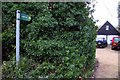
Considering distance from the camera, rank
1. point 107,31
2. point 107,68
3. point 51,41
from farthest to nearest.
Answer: point 107,31 < point 107,68 < point 51,41

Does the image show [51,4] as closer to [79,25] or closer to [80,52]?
[79,25]

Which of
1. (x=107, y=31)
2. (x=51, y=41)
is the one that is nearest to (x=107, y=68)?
(x=51, y=41)

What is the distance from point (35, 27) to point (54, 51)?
91 centimetres

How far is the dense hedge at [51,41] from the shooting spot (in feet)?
18.5

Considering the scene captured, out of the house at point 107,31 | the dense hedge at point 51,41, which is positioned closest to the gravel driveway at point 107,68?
the dense hedge at point 51,41

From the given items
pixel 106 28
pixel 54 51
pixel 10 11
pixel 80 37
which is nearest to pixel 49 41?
pixel 54 51

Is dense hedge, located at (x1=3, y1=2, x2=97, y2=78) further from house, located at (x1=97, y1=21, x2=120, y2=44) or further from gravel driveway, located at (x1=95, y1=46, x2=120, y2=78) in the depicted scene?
house, located at (x1=97, y1=21, x2=120, y2=44)

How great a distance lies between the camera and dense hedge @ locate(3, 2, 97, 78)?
18.5 ft

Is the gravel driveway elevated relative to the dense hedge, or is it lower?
lower

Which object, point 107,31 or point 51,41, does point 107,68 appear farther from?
point 107,31

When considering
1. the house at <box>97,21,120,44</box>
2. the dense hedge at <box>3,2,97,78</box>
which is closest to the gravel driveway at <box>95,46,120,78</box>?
the dense hedge at <box>3,2,97,78</box>

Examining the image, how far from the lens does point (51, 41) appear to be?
19.8 ft

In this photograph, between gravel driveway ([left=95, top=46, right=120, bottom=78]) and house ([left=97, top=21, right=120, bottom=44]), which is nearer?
gravel driveway ([left=95, top=46, right=120, bottom=78])

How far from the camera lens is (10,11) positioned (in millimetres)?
6488
